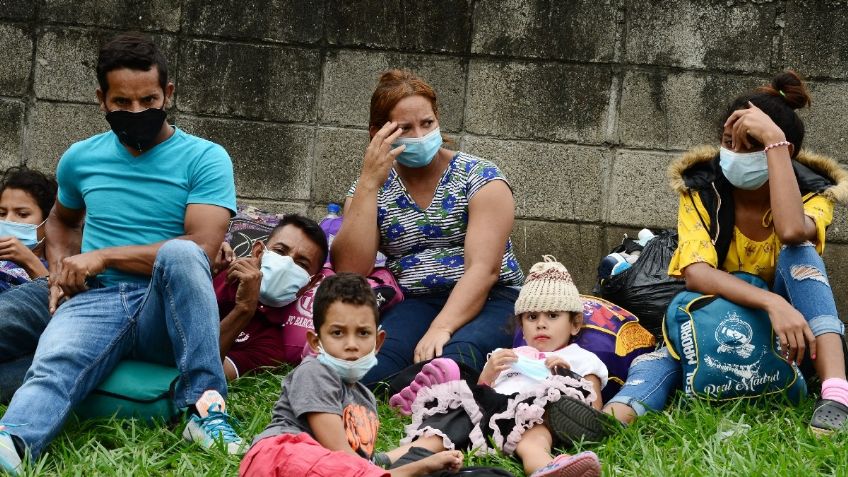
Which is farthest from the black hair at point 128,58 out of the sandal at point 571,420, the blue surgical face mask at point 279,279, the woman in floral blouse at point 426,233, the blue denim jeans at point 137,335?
the sandal at point 571,420

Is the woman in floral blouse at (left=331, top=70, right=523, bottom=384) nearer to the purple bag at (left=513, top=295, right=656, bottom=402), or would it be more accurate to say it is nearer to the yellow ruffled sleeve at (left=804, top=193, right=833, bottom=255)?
the purple bag at (left=513, top=295, right=656, bottom=402)

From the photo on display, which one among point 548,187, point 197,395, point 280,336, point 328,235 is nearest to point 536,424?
point 197,395

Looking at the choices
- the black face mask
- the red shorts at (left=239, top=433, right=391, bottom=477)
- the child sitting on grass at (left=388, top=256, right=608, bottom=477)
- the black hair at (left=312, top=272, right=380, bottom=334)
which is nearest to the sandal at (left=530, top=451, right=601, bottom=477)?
the child sitting on grass at (left=388, top=256, right=608, bottom=477)

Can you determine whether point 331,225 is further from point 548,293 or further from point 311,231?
point 548,293

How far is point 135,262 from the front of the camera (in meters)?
4.09

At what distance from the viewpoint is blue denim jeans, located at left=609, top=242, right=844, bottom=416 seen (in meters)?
4.17

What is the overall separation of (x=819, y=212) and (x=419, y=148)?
64.8 inches

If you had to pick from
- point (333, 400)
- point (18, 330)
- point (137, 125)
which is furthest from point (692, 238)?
point (18, 330)

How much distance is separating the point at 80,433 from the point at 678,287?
2.63 meters

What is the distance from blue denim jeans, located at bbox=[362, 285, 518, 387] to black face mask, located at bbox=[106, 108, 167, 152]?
1274 mm

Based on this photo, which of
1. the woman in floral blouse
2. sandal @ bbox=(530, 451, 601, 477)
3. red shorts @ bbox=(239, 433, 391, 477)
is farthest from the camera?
the woman in floral blouse

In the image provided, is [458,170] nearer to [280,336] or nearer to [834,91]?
[280,336]

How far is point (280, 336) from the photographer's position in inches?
191

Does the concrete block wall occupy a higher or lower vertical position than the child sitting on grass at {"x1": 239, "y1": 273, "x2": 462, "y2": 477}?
higher
